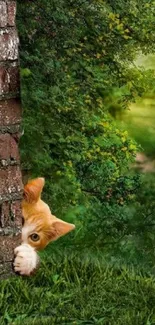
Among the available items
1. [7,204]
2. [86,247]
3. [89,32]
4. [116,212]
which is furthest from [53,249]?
[7,204]

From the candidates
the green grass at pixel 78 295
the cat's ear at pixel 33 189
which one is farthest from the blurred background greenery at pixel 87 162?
the cat's ear at pixel 33 189

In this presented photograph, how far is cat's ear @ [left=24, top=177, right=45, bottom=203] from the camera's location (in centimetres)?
457

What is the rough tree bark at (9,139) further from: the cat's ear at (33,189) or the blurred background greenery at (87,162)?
the blurred background greenery at (87,162)

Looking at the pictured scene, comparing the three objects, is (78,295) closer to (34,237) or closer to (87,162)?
(34,237)

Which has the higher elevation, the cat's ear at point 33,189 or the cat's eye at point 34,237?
the cat's ear at point 33,189

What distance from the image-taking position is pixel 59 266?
17.1 feet

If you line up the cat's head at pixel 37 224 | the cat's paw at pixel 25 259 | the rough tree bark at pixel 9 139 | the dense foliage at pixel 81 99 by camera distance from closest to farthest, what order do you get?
the rough tree bark at pixel 9 139
the cat's paw at pixel 25 259
the cat's head at pixel 37 224
the dense foliage at pixel 81 99

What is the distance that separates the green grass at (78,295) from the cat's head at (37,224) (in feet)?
1.07

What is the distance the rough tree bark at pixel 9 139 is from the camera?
4258mm

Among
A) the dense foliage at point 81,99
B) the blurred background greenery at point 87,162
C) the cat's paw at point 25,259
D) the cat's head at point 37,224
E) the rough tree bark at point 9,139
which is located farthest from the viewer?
the dense foliage at point 81,99

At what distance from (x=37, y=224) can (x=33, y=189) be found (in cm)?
17

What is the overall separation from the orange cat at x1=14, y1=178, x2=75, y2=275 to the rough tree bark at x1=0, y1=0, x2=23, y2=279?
0.32ft

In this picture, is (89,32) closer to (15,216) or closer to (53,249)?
(53,249)

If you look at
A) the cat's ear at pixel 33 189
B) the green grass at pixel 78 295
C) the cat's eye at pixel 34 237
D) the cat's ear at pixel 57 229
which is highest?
the cat's ear at pixel 33 189
